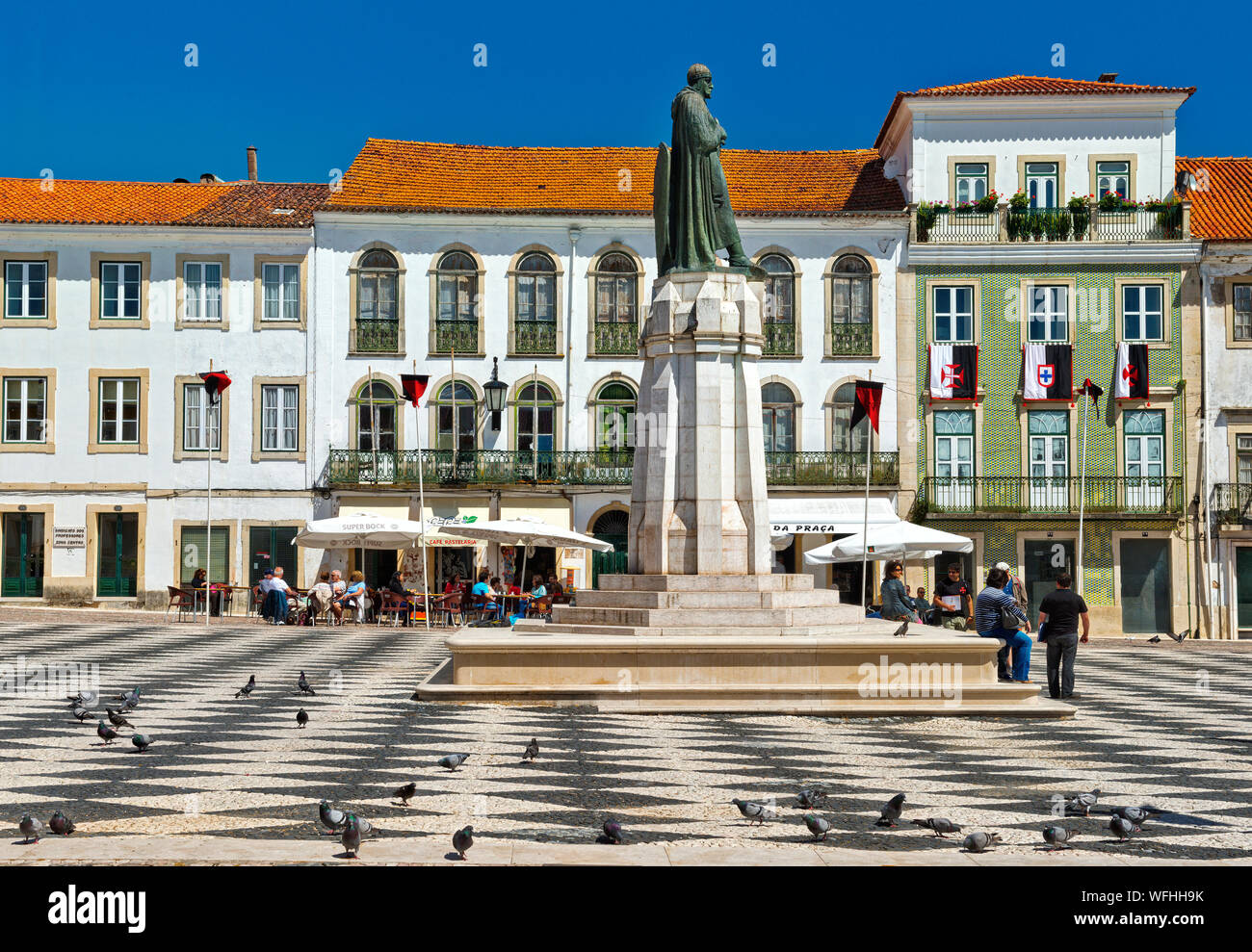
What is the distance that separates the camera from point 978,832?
682 centimetres

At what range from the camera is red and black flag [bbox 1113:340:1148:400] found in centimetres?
3306

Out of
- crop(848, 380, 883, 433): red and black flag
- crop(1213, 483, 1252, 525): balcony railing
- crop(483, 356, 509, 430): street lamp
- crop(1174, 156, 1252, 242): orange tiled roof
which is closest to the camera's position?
crop(848, 380, 883, 433): red and black flag

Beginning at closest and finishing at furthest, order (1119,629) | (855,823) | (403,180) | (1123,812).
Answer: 1. (1123,812)
2. (855,823)
3. (1119,629)
4. (403,180)

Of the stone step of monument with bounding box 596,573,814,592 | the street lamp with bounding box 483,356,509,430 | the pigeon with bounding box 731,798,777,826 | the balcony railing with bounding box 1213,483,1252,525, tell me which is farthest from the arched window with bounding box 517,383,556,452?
the pigeon with bounding box 731,798,777,826

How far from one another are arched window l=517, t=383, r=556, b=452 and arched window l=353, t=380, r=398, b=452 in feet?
8.98

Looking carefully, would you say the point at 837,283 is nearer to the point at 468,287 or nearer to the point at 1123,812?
the point at 468,287

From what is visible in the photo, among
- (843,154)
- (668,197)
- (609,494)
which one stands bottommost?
(609,494)

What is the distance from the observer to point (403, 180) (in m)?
34.8

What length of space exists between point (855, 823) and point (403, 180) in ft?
96.1

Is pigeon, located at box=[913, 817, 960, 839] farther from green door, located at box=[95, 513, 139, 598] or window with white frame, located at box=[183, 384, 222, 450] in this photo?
green door, located at box=[95, 513, 139, 598]

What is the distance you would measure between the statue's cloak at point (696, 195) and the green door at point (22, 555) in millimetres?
21574

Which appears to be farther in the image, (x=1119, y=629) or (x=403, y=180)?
(x=403, y=180)

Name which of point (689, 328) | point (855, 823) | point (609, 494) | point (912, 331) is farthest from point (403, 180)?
point (855, 823)

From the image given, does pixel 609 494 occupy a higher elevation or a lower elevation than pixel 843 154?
lower
